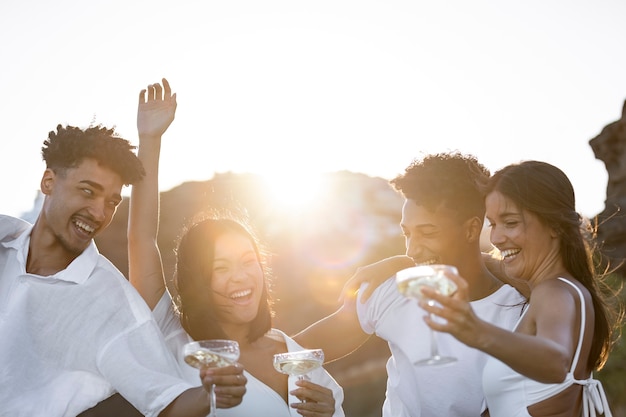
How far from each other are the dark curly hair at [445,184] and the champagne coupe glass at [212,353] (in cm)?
209

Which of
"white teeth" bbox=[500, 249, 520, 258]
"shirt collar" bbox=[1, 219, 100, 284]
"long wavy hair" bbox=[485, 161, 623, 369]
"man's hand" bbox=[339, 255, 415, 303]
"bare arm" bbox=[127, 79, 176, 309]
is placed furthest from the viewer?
"man's hand" bbox=[339, 255, 415, 303]

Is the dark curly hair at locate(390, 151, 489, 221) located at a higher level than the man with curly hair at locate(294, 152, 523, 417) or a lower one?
higher

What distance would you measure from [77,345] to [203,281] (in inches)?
37.9

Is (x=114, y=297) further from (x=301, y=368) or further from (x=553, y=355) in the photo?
(x=553, y=355)

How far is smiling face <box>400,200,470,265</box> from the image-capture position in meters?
5.42

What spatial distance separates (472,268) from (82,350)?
2801 mm

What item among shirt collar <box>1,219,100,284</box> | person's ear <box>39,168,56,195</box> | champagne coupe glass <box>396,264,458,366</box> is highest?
person's ear <box>39,168,56,195</box>

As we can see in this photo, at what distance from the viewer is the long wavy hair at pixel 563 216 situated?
448 centimetres

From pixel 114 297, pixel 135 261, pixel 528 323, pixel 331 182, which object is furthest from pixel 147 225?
pixel 331 182

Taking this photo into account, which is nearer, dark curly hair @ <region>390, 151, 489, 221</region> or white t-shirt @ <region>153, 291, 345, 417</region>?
white t-shirt @ <region>153, 291, 345, 417</region>

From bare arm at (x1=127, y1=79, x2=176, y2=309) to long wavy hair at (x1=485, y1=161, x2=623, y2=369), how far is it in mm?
2645

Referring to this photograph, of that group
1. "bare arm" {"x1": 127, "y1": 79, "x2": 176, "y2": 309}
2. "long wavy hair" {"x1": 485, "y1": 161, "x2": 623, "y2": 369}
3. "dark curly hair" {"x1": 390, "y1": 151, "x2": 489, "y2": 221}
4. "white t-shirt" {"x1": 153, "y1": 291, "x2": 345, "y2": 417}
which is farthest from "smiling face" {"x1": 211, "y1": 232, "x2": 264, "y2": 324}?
"long wavy hair" {"x1": 485, "y1": 161, "x2": 623, "y2": 369}

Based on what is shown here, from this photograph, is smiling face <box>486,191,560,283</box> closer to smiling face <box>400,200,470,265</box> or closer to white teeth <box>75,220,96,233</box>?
smiling face <box>400,200,470,265</box>

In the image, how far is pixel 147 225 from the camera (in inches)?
227
